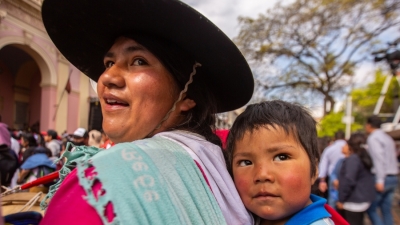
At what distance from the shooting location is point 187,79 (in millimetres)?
1296

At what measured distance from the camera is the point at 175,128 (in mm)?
1248

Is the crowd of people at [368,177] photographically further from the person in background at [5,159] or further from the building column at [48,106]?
the building column at [48,106]

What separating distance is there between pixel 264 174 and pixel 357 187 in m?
3.53

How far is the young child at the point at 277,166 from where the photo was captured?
1.10 m

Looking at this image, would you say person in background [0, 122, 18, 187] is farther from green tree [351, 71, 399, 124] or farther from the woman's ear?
green tree [351, 71, 399, 124]

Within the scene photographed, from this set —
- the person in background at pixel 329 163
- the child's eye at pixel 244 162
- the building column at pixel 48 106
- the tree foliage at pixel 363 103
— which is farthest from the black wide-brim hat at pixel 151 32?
the building column at pixel 48 106

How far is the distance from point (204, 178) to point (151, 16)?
0.63 metres

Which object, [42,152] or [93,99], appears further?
[93,99]

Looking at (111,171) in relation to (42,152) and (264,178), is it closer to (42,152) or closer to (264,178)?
Result: (264,178)

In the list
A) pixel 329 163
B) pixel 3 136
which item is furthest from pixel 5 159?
pixel 329 163

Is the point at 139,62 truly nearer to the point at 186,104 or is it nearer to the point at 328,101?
the point at 186,104

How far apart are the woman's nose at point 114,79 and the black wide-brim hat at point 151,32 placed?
8.0 inches

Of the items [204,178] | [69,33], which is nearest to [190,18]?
[204,178]

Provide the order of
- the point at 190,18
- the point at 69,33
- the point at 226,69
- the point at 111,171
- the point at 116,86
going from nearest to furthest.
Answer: the point at 111,171
the point at 190,18
the point at 116,86
the point at 226,69
the point at 69,33
